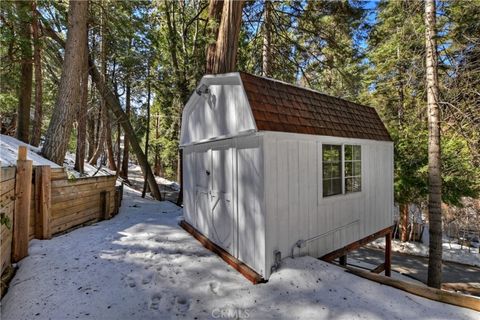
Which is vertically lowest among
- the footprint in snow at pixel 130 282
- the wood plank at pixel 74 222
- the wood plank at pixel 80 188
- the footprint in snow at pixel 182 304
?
the footprint in snow at pixel 182 304

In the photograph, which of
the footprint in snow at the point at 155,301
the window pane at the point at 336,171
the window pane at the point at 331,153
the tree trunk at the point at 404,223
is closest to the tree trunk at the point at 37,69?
the footprint in snow at the point at 155,301

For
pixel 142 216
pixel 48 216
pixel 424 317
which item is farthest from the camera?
pixel 142 216

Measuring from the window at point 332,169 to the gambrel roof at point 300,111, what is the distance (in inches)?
12.0

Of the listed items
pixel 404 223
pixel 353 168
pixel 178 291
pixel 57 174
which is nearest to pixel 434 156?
pixel 353 168

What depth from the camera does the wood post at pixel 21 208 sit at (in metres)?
3.57

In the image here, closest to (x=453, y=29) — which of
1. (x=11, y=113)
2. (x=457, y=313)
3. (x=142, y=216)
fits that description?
(x=457, y=313)

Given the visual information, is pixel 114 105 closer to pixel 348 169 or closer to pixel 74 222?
pixel 74 222

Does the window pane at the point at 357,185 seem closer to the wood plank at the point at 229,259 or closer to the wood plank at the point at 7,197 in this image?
the wood plank at the point at 229,259

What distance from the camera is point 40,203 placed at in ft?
14.2

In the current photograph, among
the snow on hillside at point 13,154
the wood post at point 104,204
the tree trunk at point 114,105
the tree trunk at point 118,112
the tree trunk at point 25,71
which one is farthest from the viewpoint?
the tree trunk at point 118,112

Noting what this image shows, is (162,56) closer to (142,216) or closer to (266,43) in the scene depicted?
(266,43)

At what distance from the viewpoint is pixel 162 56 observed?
38.9ft

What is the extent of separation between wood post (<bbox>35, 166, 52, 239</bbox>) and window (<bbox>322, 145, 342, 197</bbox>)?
15.9 feet

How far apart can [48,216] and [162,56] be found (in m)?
9.42
